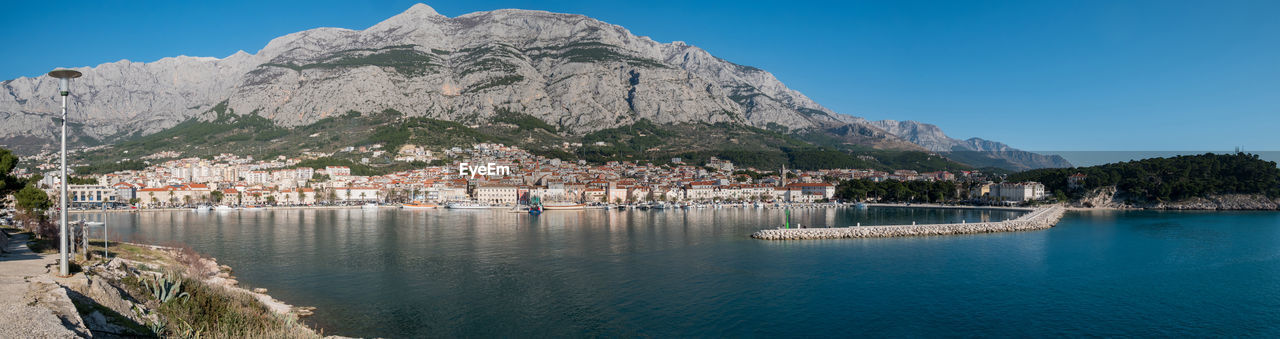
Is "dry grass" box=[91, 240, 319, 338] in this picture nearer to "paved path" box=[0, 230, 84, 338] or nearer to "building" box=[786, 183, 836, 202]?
"paved path" box=[0, 230, 84, 338]

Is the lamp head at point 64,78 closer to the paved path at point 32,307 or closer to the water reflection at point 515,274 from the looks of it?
the paved path at point 32,307

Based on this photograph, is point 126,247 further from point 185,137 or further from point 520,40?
point 520,40

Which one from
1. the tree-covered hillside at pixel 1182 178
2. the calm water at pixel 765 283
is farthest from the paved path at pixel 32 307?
the tree-covered hillside at pixel 1182 178

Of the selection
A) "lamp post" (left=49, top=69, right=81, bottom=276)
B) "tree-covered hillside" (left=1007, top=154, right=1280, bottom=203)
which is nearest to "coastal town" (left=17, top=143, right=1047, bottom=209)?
"tree-covered hillside" (left=1007, top=154, right=1280, bottom=203)

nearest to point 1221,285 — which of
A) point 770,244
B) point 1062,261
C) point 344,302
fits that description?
point 1062,261

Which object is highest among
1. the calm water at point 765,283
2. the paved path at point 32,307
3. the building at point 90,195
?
the building at point 90,195

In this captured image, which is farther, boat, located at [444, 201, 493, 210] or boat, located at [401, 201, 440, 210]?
boat, located at [401, 201, 440, 210]
